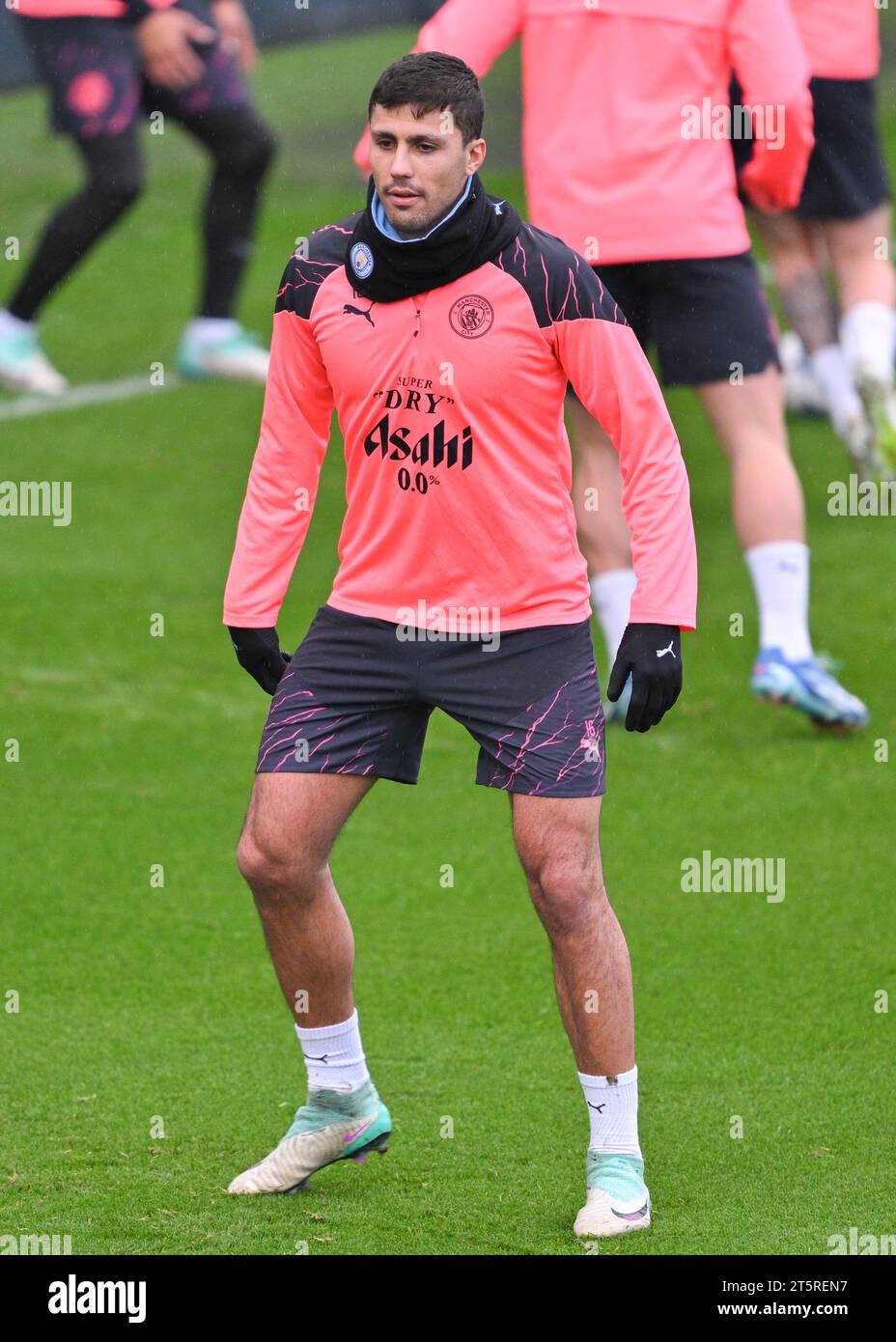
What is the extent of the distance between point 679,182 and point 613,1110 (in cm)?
348

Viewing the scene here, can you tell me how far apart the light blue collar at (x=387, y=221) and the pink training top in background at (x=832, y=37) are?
18.1 feet

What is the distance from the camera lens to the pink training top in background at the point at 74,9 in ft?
29.9

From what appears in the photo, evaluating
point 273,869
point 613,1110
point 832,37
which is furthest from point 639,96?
point 613,1110

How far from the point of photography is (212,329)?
1030 centimetres

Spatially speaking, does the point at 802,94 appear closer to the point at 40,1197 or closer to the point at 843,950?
the point at 843,950

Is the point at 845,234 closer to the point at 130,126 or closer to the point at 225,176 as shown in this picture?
the point at 225,176

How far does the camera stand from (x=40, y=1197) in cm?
416

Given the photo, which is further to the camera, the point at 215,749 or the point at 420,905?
the point at 215,749

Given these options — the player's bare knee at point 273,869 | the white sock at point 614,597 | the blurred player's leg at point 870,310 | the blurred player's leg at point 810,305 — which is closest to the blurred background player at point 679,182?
the white sock at point 614,597

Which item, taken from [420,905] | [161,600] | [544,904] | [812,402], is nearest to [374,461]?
[544,904]

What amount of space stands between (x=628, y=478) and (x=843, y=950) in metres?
1.84

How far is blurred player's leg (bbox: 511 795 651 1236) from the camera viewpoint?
394 centimetres

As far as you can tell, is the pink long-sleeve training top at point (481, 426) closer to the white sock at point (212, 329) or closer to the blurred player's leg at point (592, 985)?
the blurred player's leg at point (592, 985)
